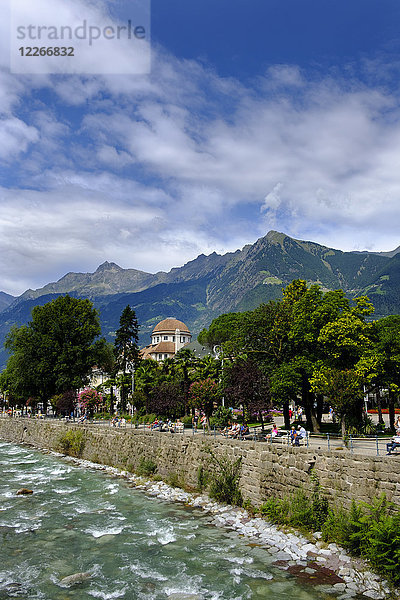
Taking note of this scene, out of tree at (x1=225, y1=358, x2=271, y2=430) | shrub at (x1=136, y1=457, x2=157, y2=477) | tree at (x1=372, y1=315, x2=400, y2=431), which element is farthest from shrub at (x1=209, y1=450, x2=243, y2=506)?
tree at (x1=372, y1=315, x2=400, y2=431)

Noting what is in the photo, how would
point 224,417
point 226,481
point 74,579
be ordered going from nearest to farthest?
point 74,579
point 226,481
point 224,417

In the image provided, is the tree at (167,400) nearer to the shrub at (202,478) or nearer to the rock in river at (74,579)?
the shrub at (202,478)

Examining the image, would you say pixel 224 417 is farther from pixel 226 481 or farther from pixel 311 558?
pixel 311 558

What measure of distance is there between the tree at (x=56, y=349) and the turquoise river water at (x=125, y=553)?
31.1 metres

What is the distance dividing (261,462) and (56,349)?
4145 cm

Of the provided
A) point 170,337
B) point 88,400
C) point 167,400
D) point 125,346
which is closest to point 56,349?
point 88,400

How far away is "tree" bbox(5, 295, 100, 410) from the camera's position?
55.0 metres

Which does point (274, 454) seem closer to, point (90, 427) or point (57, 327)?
point (90, 427)

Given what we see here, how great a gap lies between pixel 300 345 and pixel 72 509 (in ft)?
64.3

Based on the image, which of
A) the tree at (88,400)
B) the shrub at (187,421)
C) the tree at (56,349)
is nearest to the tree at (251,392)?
the shrub at (187,421)

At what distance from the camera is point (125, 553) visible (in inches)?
631

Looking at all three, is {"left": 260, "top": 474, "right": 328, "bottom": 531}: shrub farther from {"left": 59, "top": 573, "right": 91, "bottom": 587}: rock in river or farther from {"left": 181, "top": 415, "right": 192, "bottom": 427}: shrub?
{"left": 181, "top": 415, "right": 192, "bottom": 427}: shrub

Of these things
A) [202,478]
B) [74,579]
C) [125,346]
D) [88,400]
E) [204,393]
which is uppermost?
[125,346]

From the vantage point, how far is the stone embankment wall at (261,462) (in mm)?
15117
